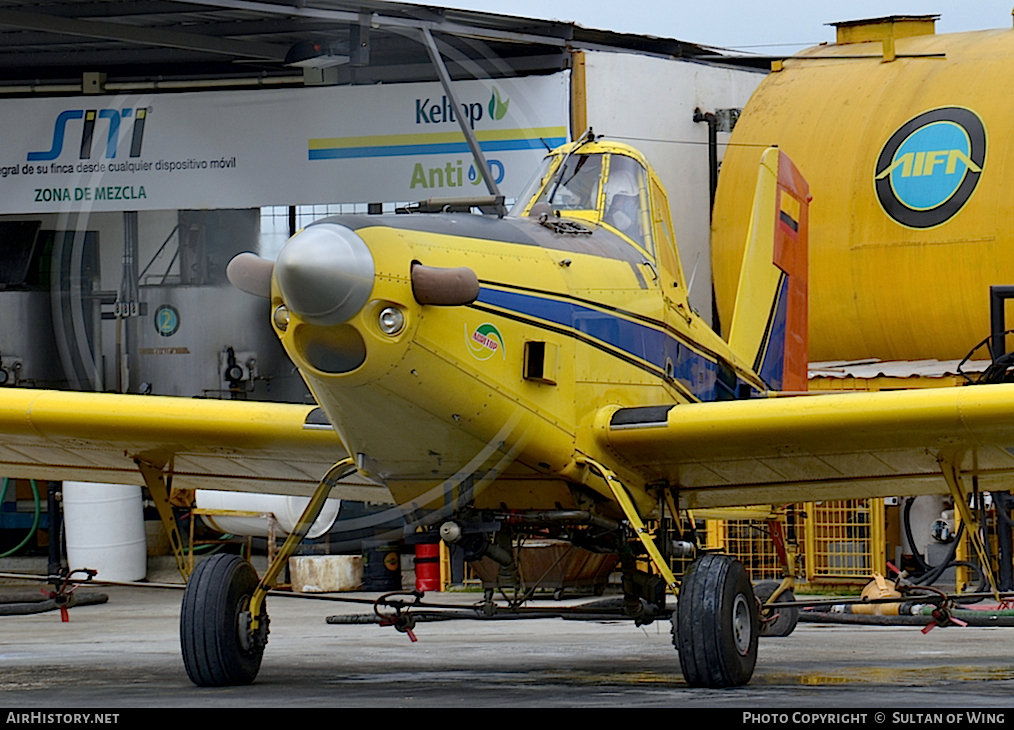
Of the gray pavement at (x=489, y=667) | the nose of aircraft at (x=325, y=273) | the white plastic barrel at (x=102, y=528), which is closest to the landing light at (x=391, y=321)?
the nose of aircraft at (x=325, y=273)

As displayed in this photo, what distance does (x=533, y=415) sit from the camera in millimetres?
7016

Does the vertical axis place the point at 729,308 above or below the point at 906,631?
Answer: above

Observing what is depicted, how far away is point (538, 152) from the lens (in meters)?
14.6

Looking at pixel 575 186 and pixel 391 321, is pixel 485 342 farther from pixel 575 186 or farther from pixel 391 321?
pixel 575 186

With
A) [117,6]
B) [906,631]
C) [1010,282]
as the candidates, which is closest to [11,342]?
[117,6]

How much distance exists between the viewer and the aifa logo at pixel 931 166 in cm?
1553

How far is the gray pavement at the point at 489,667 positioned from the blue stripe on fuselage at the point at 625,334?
176cm

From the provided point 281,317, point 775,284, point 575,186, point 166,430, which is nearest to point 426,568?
point 775,284

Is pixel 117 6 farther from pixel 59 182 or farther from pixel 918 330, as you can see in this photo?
pixel 918 330

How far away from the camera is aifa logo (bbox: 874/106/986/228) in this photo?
15531 millimetres

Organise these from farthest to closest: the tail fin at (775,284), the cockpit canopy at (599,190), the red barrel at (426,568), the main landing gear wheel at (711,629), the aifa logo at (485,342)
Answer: the red barrel at (426,568) < the tail fin at (775,284) < the cockpit canopy at (599,190) < the main landing gear wheel at (711,629) < the aifa logo at (485,342)

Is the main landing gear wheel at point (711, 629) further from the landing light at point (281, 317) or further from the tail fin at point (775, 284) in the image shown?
the tail fin at point (775, 284)

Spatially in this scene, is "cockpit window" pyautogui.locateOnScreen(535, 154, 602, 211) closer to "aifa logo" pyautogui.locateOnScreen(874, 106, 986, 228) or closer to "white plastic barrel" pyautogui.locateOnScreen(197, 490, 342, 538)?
"aifa logo" pyautogui.locateOnScreen(874, 106, 986, 228)

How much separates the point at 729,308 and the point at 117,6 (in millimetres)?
8284
